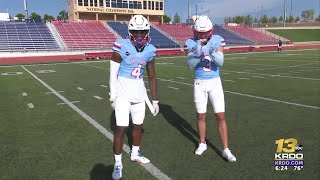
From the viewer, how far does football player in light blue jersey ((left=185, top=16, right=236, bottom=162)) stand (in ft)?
15.0

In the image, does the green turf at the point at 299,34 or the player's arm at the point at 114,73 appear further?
the green turf at the point at 299,34

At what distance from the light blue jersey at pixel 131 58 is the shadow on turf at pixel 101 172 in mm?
1421

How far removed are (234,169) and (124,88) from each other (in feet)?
6.40

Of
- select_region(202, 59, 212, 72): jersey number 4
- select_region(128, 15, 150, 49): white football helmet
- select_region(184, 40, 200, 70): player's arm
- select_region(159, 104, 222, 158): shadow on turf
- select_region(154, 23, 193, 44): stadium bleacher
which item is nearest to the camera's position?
select_region(128, 15, 150, 49): white football helmet

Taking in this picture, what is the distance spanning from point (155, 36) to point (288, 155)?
4750 centimetres

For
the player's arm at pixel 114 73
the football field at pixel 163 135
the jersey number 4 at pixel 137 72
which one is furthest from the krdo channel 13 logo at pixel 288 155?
the player's arm at pixel 114 73

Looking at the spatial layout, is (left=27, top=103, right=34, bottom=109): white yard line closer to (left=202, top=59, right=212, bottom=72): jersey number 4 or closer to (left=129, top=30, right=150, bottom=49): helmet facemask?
(left=129, top=30, right=150, bottom=49): helmet facemask

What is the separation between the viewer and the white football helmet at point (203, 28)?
4.57 meters

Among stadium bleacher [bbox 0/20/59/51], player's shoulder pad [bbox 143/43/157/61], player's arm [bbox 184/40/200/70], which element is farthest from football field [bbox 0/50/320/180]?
stadium bleacher [bbox 0/20/59/51]

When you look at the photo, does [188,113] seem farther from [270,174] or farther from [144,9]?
[144,9]

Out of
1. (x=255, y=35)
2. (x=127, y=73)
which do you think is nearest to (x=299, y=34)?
(x=255, y=35)

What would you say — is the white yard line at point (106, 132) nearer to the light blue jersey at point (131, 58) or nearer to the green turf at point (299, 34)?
the light blue jersey at point (131, 58)

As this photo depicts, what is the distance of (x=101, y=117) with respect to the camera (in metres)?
7.74

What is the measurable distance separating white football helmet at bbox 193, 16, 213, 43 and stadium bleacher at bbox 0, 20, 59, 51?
3792 cm
